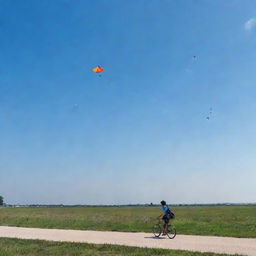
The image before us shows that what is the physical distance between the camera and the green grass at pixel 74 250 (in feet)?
44.0

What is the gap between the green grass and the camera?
13.4m

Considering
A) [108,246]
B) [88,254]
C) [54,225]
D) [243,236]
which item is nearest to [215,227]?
[243,236]

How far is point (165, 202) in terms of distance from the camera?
761 inches

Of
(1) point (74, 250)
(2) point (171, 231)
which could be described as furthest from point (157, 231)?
(1) point (74, 250)

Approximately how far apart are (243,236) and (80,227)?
42.7 ft

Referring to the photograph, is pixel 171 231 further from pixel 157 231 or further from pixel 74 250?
pixel 74 250

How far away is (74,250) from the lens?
14.5 m

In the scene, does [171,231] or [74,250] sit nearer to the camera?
[74,250]

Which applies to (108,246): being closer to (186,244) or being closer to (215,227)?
(186,244)

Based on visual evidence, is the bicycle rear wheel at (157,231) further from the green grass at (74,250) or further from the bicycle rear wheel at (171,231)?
the green grass at (74,250)

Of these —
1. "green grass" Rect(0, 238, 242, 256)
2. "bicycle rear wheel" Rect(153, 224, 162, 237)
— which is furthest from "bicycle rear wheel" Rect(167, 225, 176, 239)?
"green grass" Rect(0, 238, 242, 256)

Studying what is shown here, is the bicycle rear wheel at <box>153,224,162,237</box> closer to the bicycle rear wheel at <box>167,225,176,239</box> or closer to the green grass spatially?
the bicycle rear wheel at <box>167,225,176,239</box>

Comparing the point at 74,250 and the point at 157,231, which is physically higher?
the point at 157,231

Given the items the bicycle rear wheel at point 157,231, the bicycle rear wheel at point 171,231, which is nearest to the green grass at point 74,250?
the bicycle rear wheel at point 157,231
